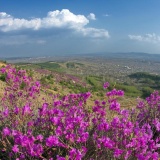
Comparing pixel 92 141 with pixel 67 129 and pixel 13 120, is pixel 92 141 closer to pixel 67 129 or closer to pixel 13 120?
pixel 67 129

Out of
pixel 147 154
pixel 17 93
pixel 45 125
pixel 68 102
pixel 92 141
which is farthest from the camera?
pixel 17 93

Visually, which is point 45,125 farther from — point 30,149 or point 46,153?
point 30,149

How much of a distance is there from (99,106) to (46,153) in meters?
1.28

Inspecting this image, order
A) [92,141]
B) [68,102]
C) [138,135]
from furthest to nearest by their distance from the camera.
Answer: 1. [68,102]
2. [92,141]
3. [138,135]

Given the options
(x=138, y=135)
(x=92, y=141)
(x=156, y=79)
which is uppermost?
(x=138, y=135)

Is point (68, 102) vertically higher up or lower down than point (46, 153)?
higher up

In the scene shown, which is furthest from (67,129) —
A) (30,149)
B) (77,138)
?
(30,149)

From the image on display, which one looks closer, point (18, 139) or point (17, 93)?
point (18, 139)

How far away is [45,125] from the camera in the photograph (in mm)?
5133

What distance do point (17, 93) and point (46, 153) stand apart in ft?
10.3

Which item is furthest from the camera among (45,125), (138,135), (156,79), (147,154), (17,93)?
(156,79)

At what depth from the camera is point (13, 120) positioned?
205 inches

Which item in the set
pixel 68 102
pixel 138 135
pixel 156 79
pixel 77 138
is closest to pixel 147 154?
pixel 138 135

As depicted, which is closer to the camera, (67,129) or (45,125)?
(67,129)
